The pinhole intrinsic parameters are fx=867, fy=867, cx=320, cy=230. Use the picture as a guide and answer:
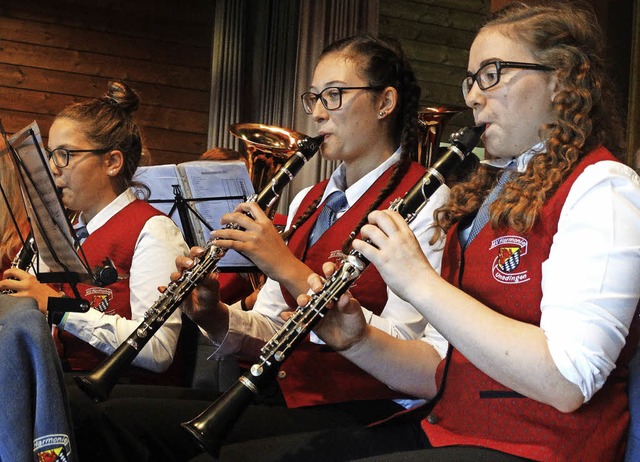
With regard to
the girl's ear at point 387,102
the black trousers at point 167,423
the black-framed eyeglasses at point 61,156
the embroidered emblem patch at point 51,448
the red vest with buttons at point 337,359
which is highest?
the girl's ear at point 387,102

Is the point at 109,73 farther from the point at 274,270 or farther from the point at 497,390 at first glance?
the point at 497,390

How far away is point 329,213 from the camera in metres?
2.35

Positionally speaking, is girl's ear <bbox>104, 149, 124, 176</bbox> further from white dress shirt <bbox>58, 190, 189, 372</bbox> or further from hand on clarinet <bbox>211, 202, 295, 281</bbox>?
hand on clarinet <bbox>211, 202, 295, 281</bbox>

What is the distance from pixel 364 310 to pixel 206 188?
780mm

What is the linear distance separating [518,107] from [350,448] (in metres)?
0.72

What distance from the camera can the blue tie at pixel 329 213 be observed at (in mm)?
2330

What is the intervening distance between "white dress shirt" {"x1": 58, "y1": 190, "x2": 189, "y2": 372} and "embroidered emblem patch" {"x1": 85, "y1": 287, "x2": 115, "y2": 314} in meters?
0.08

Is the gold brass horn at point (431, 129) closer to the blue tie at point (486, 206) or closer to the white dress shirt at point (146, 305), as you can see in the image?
the white dress shirt at point (146, 305)

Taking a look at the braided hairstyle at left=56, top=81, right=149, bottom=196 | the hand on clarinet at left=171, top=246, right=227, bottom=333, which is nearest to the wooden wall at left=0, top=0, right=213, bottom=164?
the braided hairstyle at left=56, top=81, right=149, bottom=196

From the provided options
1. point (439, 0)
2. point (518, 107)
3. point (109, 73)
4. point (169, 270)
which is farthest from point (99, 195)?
point (439, 0)

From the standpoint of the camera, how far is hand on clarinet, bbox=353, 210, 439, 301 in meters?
1.40

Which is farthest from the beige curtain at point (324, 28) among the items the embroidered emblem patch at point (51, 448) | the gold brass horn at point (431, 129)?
the embroidered emblem patch at point (51, 448)

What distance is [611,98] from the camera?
158 centimetres

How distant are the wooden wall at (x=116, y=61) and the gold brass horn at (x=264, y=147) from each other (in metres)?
2.99
